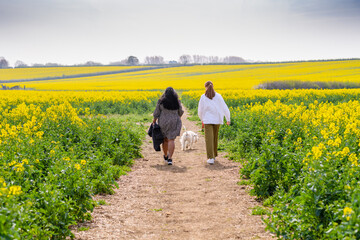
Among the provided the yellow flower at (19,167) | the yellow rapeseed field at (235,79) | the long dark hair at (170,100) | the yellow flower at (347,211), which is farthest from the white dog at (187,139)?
the yellow rapeseed field at (235,79)

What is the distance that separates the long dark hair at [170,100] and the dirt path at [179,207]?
5.36 ft

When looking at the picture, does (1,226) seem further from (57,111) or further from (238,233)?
(57,111)

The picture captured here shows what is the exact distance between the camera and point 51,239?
468 centimetres

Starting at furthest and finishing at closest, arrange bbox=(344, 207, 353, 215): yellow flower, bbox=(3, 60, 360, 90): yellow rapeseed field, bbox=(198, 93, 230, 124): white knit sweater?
1. bbox=(3, 60, 360, 90): yellow rapeseed field
2. bbox=(198, 93, 230, 124): white knit sweater
3. bbox=(344, 207, 353, 215): yellow flower

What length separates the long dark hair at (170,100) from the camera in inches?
388

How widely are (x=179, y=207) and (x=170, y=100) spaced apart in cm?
397

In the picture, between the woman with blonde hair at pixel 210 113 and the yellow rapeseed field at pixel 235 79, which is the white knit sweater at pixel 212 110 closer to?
the woman with blonde hair at pixel 210 113

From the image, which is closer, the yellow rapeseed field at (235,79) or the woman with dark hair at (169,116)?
the woman with dark hair at (169,116)

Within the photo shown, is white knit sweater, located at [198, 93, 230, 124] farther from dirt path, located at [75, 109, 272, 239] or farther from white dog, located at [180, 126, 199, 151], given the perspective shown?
white dog, located at [180, 126, 199, 151]

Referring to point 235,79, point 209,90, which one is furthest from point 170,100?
point 235,79

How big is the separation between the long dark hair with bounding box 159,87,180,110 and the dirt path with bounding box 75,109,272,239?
1.63m

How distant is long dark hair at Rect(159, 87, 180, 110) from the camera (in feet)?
32.3

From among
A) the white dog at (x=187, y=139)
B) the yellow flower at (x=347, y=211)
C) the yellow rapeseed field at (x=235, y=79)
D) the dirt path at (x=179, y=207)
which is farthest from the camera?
the yellow rapeseed field at (x=235, y=79)

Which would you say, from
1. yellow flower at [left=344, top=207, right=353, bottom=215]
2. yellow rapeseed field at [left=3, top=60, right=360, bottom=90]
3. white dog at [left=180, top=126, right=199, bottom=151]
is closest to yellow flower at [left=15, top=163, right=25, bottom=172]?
yellow flower at [left=344, top=207, right=353, bottom=215]
